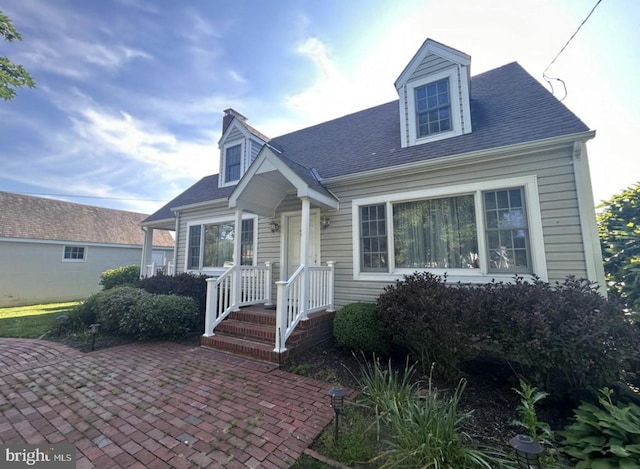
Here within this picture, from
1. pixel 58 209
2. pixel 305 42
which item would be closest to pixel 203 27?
pixel 305 42

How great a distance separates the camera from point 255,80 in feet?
26.5

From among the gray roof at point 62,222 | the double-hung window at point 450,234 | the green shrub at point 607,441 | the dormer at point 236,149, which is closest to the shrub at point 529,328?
the green shrub at point 607,441

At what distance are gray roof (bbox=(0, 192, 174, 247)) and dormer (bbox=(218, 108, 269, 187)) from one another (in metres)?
12.2

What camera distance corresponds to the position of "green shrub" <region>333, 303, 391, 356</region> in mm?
4977

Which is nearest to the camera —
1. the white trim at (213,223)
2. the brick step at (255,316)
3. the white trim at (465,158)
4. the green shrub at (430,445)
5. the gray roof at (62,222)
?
the green shrub at (430,445)

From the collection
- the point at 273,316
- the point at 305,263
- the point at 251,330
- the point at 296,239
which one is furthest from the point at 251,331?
the point at 296,239

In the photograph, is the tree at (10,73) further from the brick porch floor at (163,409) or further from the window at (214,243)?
the window at (214,243)

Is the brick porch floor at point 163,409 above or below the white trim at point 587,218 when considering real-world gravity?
below

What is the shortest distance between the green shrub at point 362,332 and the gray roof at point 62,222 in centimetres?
1786

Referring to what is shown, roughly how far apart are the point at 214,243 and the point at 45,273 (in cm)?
1217

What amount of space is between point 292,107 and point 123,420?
8.64 m

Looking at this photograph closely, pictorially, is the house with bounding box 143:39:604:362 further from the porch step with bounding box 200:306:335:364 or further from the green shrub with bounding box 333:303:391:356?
the green shrub with bounding box 333:303:391:356

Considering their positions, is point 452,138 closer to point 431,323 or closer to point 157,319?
point 431,323

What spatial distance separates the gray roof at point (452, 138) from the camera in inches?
209
